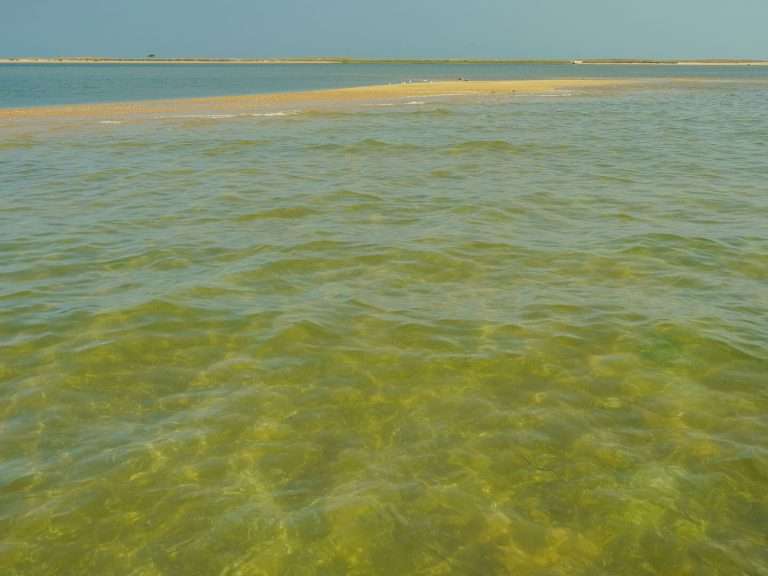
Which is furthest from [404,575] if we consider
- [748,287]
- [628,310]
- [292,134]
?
[292,134]

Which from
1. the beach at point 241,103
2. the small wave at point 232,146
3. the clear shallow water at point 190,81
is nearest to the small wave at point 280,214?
the small wave at point 232,146

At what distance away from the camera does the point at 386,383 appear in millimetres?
6129

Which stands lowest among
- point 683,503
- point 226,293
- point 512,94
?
point 512,94

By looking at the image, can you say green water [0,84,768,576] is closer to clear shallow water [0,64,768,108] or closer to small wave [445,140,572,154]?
small wave [445,140,572,154]

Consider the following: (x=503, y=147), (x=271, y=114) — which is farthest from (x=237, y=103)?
(x=503, y=147)

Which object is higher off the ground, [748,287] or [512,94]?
[748,287]

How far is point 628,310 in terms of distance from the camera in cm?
771

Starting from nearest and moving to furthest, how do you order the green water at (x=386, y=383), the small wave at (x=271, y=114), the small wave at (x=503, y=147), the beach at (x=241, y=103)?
the green water at (x=386, y=383)
the small wave at (x=503, y=147)
the small wave at (x=271, y=114)
the beach at (x=241, y=103)

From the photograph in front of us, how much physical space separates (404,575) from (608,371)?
3293mm

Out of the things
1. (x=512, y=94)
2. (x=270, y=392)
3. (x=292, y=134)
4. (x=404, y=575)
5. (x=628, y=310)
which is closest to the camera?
(x=404, y=575)

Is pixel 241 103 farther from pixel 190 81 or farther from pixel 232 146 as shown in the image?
pixel 190 81

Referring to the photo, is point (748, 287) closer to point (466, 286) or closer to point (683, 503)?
point (466, 286)

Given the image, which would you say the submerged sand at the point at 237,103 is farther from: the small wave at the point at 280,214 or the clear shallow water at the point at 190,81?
the small wave at the point at 280,214

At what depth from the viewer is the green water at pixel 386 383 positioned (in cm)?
422
